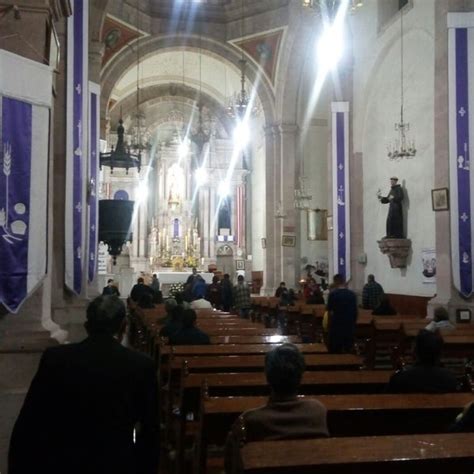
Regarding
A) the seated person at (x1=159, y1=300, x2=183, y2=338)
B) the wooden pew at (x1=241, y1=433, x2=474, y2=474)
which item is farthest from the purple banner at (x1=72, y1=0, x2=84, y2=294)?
the wooden pew at (x1=241, y1=433, x2=474, y2=474)

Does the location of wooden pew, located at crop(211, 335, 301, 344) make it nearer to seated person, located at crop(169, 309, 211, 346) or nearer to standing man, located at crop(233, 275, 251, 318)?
seated person, located at crop(169, 309, 211, 346)

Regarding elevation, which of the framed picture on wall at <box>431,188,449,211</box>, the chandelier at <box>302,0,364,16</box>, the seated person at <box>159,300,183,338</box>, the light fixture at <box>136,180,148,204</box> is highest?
the chandelier at <box>302,0,364,16</box>

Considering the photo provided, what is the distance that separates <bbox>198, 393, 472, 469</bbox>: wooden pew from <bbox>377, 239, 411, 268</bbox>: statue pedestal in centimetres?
971

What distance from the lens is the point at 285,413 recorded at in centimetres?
230

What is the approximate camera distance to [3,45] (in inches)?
191

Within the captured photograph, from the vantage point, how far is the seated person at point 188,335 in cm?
568

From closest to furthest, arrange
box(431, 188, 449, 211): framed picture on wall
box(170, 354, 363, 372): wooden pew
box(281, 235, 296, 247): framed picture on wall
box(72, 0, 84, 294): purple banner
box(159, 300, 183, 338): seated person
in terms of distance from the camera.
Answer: box(170, 354, 363, 372): wooden pew < box(159, 300, 183, 338): seated person < box(72, 0, 84, 294): purple banner < box(431, 188, 449, 211): framed picture on wall < box(281, 235, 296, 247): framed picture on wall

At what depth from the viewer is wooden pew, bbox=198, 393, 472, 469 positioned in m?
2.80

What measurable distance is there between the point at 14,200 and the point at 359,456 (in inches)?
141

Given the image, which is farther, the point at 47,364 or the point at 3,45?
the point at 3,45

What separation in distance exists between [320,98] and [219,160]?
27.4 ft

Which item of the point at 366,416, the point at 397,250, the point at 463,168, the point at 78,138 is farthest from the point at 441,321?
the point at 397,250

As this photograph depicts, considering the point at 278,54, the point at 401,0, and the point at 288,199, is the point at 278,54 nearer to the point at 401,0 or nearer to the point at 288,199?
the point at 288,199

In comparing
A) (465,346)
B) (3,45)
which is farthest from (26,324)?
(465,346)
